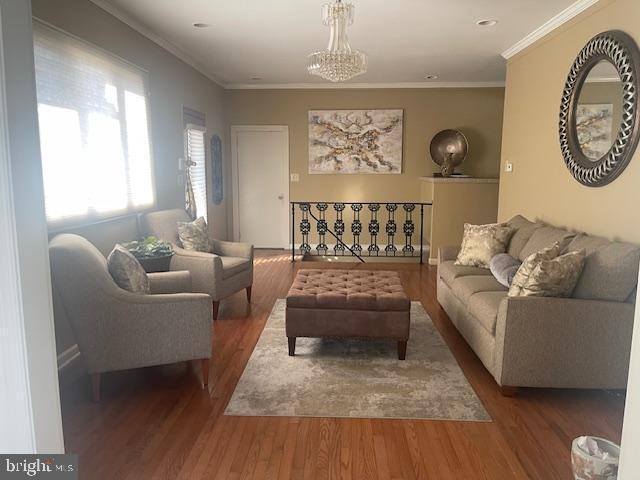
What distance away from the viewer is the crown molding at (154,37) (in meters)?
3.78

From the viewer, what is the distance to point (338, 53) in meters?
3.77

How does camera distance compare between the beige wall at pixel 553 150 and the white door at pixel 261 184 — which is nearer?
the beige wall at pixel 553 150

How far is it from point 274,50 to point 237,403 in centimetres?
394

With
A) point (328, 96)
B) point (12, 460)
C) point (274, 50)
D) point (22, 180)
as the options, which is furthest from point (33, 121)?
point (328, 96)

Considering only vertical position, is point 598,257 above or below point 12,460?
above

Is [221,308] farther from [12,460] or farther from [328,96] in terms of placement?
[328,96]

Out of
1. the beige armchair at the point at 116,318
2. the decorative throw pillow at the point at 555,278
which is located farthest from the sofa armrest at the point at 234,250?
the decorative throw pillow at the point at 555,278

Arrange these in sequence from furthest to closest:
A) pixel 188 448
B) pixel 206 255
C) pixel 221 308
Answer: pixel 221 308 < pixel 206 255 < pixel 188 448

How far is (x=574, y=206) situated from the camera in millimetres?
3904

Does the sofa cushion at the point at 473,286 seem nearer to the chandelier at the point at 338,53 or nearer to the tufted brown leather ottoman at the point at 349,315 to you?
the tufted brown leather ottoman at the point at 349,315

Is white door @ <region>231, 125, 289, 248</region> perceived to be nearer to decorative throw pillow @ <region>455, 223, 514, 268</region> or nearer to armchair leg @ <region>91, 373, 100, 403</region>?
decorative throw pillow @ <region>455, 223, 514, 268</region>

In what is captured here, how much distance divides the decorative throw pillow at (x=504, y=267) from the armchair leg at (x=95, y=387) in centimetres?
288

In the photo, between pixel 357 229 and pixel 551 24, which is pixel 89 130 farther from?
pixel 357 229

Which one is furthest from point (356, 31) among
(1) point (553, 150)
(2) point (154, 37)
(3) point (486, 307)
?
(3) point (486, 307)
